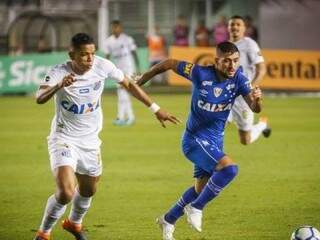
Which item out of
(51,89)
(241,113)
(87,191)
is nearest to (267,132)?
(241,113)

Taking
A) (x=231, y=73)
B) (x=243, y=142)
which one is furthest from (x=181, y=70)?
(x=243, y=142)

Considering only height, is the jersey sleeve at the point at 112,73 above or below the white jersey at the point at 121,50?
above

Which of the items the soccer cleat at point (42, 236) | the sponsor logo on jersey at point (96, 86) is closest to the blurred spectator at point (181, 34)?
the sponsor logo on jersey at point (96, 86)

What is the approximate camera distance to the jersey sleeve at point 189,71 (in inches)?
394

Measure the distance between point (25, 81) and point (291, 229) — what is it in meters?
21.1

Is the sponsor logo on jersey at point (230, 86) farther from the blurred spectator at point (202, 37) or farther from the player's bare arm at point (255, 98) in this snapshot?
the blurred spectator at point (202, 37)

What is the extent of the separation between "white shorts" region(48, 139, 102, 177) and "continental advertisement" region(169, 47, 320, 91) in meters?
20.4

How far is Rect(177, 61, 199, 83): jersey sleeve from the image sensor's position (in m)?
10.0

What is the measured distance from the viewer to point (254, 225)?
10.6 meters

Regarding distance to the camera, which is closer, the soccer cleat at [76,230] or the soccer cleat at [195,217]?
the soccer cleat at [195,217]

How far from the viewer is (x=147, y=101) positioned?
9.59 metres

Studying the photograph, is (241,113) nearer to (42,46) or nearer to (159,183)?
(159,183)

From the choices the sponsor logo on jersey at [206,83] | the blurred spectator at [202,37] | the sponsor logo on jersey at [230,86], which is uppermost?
the sponsor logo on jersey at [206,83]

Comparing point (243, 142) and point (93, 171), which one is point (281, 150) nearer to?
A: point (243, 142)
